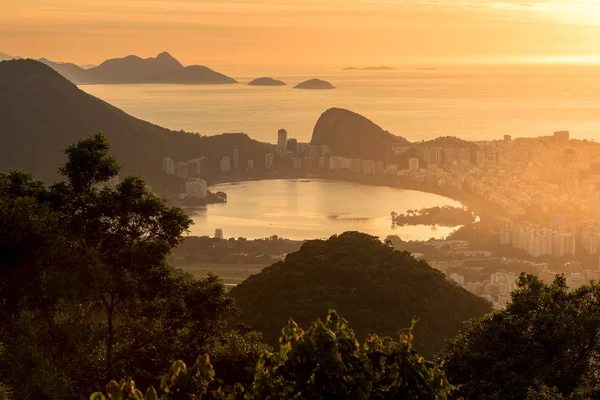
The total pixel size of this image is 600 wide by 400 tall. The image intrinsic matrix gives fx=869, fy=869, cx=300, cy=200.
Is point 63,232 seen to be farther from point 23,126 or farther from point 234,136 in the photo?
point 234,136

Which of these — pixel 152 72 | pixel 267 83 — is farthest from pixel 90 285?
pixel 152 72

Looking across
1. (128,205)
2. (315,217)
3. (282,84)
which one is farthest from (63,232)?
(282,84)

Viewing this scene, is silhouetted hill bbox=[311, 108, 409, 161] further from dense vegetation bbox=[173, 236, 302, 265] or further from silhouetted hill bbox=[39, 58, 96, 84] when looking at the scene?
silhouetted hill bbox=[39, 58, 96, 84]

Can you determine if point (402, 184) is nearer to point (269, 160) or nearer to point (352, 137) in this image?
point (269, 160)

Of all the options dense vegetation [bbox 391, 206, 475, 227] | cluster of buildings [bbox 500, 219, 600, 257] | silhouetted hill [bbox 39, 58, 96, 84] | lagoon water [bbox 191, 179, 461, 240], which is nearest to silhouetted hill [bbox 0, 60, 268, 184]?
lagoon water [bbox 191, 179, 461, 240]

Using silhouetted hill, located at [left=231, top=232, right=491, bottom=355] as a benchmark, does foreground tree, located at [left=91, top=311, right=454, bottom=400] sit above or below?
above
